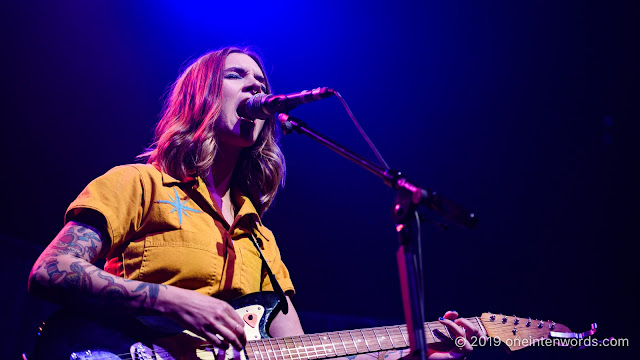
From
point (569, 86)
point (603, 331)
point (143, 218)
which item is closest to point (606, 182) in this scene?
point (569, 86)

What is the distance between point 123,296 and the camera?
73.2 inches

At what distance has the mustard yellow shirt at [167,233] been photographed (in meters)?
2.17

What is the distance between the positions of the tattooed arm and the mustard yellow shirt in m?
0.26

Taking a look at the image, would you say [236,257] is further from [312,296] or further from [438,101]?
[312,296]

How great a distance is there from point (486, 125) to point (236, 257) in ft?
13.3

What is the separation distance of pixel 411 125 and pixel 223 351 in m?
4.29

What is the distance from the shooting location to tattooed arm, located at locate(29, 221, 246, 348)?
182 centimetres

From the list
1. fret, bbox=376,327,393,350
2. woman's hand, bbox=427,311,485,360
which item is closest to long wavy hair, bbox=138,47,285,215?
fret, bbox=376,327,393,350

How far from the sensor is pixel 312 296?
8.56 m

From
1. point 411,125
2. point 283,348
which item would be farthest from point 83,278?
point 411,125

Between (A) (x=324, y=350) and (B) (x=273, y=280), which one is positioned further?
(B) (x=273, y=280)

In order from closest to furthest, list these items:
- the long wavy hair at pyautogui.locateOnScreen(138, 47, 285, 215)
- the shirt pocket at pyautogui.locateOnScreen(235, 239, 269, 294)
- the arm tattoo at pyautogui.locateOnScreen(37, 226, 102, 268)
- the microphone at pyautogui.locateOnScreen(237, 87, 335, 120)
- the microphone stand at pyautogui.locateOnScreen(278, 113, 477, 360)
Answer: the microphone stand at pyautogui.locateOnScreen(278, 113, 477, 360) → the arm tattoo at pyautogui.locateOnScreen(37, 226, 102, 268) → the microphone at pyautogui.locateOnScreen(237, 87, 335, 120) → the shirt pocket at pyautogui.locateOnScreen(235, 239, 269, 294) → the long wavy hair at pyautogui.locateOnScreen(138, 47, 285, 215)

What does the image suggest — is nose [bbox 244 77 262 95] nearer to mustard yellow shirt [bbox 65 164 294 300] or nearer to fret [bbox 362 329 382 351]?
mustard yellow shirt [bbox 65 164 294 300]

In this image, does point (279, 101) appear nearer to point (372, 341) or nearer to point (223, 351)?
point (223, 351)
